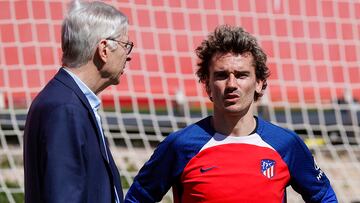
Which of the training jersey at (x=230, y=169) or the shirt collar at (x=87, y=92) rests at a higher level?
the shirt collar at (x=87, y=92)

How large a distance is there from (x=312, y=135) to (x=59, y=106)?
533 centimetres

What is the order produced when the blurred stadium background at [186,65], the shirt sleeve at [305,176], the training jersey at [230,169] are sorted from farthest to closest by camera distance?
the blurred stadium background at [186,65]
the shirt sleeve at [305,176]
the training jersey at [230,169]

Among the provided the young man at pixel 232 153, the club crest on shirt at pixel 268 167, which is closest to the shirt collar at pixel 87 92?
the young man at pixel 232 153

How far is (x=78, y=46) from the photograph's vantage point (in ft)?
10.1

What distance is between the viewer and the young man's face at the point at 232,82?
11.7 feet

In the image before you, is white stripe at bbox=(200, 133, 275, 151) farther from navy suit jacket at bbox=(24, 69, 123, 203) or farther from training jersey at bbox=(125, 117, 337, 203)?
navy suit jacket at bbox=(24, 69, 123, 203)

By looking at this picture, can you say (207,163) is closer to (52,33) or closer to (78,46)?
(78,46)

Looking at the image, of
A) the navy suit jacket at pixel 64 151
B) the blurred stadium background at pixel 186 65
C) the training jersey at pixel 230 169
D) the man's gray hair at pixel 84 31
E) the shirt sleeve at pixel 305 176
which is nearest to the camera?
the navy suit jacket at pixel 64 151

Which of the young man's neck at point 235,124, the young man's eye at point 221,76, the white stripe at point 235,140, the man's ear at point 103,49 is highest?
the man's ear at point 103,49

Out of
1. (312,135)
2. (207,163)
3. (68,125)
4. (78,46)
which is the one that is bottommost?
(312,135)

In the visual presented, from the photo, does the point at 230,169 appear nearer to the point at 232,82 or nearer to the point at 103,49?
the point at 232,82

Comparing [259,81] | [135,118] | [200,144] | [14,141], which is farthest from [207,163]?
[14,141]

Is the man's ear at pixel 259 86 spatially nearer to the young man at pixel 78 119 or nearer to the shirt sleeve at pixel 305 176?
the shirt sleeve at pixel 305 176

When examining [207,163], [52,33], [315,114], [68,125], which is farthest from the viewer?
[315,114]
